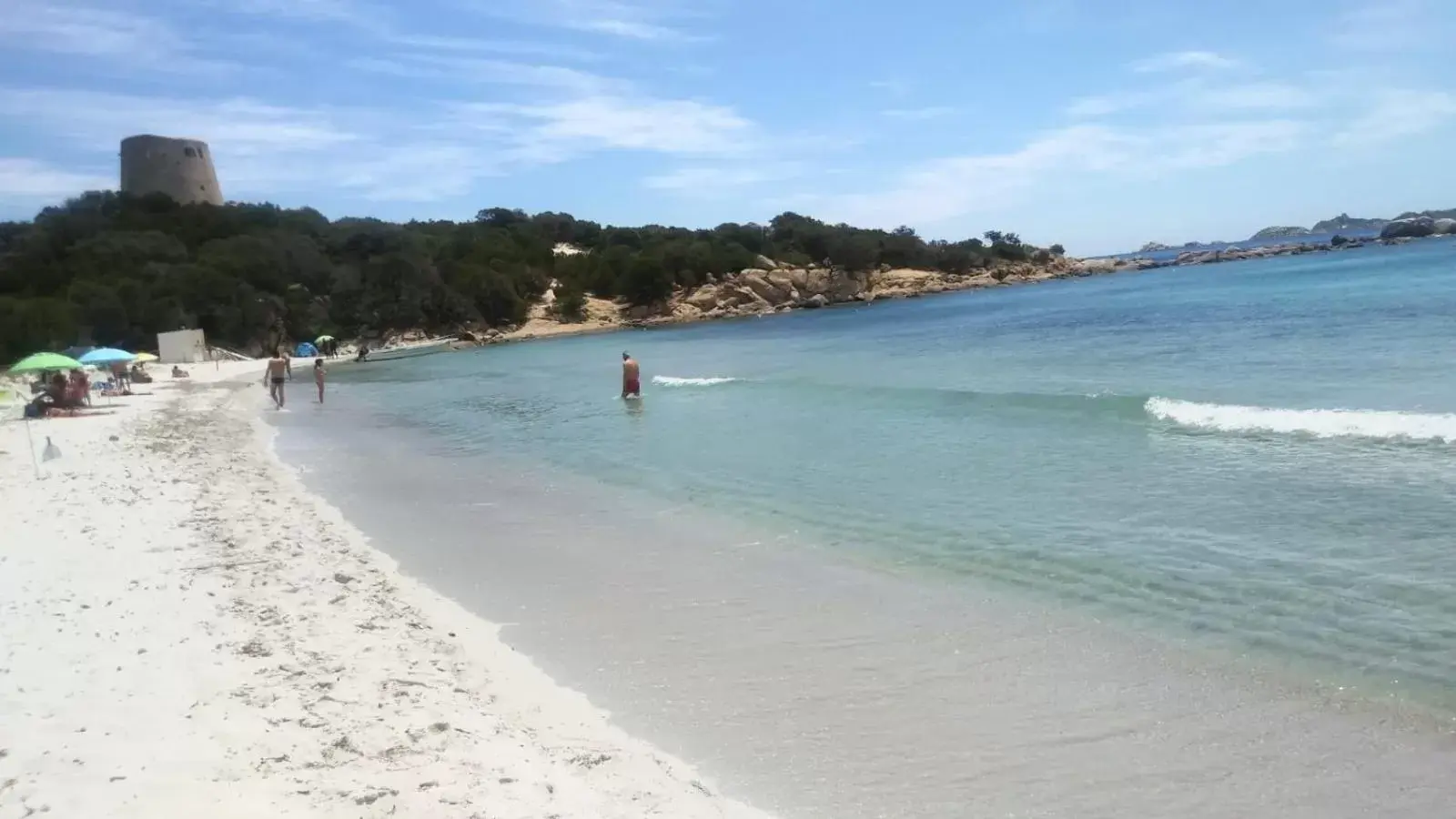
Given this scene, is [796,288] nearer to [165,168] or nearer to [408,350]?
[408,350]

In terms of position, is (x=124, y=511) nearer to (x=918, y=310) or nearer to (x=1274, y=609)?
(x=1274, y=609)

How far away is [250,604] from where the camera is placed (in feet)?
23.5

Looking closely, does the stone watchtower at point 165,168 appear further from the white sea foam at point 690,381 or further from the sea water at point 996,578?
the sea water at point 996,578

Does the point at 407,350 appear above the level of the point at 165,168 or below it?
below

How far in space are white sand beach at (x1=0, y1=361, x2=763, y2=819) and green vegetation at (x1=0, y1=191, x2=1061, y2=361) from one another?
1591 inches

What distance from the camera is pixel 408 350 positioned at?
63562 mm

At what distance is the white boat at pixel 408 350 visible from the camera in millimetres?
57781

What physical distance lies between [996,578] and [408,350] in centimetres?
6054

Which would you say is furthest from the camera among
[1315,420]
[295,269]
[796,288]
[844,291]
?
[844,291]

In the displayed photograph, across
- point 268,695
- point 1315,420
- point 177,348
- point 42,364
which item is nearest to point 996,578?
point 268,695

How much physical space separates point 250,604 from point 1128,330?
36.5m

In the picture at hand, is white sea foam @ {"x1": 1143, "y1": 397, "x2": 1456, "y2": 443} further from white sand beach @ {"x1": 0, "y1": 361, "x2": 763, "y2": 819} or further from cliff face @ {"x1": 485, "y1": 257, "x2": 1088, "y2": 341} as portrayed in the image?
cliff face @ {"x1": 485, "y1": 257, "x2": 1088, "y2": 341}

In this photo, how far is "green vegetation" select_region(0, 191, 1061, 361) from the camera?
171ft

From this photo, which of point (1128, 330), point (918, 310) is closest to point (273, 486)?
point (1128, 330)
